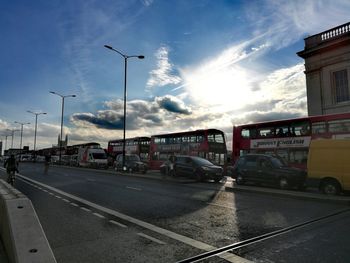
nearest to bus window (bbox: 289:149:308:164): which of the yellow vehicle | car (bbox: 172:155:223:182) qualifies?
the yellow vehicle

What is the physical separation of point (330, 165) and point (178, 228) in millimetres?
9199

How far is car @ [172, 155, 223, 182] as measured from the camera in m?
19.9

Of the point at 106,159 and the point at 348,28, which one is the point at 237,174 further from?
the point at 106,159

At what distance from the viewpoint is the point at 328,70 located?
27141 mm

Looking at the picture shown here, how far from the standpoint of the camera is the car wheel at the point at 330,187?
1303cm

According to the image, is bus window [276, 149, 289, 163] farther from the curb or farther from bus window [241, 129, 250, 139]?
the curb

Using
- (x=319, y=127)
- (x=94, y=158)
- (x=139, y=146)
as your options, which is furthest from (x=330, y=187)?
(x=94, y=158)

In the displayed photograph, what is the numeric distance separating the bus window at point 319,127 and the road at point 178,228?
755 centimetres

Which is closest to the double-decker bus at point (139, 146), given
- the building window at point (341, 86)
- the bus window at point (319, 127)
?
the building window at point (341, 86)

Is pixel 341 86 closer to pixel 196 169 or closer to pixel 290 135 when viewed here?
pixel 290 135

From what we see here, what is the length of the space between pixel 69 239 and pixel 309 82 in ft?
91.4

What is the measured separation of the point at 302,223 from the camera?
7586 mm

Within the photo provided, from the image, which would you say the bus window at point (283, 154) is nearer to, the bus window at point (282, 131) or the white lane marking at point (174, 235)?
the bus window at point (282, 131)

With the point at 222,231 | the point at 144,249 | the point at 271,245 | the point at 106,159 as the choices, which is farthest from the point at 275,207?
the point at 106,159
